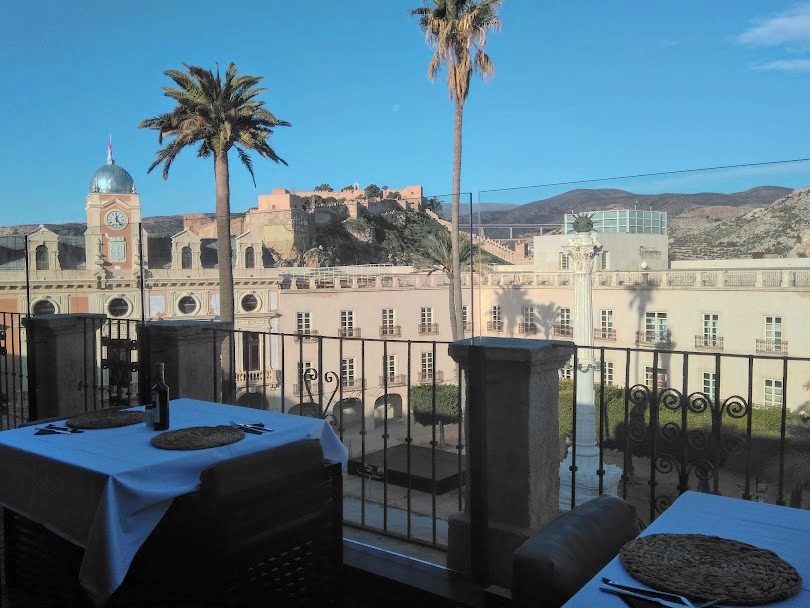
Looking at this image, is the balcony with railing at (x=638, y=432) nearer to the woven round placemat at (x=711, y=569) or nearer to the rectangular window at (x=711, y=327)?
the rectangular window at (x=711, y=327)

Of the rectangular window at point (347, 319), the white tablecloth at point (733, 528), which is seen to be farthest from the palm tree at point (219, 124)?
the white tablecloth at point (733, 528)

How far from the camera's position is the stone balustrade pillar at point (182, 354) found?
14.8ft

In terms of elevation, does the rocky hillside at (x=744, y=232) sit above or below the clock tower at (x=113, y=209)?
below

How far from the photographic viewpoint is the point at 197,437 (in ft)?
8.84

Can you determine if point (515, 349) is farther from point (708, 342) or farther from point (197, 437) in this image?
A: point (708, 342)

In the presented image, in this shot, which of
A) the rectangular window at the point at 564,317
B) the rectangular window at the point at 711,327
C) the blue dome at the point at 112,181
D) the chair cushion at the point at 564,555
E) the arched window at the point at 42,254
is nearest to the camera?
the chair cushion at the point at 564,555

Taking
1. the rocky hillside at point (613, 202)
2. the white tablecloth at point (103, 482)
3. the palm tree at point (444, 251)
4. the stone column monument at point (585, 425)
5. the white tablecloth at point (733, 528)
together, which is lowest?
the stone column monument at point (585, 425)

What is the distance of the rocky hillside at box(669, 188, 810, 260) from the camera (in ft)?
11.5

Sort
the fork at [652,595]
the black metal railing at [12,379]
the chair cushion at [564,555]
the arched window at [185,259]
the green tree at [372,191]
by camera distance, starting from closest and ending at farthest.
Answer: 1. the fork at [652,595]
2. the chair cushion at [564,555]
3. the black metal railing at [12,379]
4. the arched window at [185,259]
5. the green tree at [372,191]

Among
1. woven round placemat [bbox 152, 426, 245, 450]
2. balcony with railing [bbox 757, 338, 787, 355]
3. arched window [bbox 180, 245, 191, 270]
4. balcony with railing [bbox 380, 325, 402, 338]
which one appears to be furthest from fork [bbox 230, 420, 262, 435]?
arched window [bbox 180, 245, 191, 270]

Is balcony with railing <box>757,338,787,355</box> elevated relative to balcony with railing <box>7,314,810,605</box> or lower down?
elevated

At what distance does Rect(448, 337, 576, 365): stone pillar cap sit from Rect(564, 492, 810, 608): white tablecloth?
100cm

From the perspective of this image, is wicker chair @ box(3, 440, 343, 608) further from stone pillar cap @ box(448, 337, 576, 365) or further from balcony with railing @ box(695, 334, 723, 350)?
balcony with railing @ box(695, 334, 723, 350)

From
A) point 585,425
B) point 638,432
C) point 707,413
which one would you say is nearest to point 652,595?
point 638,432
